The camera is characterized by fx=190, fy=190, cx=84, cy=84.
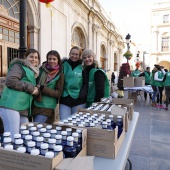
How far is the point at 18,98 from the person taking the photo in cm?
257

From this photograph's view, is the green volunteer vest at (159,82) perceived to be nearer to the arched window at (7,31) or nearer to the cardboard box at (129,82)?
the cardboard box at (129,82)

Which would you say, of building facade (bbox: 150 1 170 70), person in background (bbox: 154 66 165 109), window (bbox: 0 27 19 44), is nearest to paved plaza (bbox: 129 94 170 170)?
person in background (bbox: 154 66 165 109)

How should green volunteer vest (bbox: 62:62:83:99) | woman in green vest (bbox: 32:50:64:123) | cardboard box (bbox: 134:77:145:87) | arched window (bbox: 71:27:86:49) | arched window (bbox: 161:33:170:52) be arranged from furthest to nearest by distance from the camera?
arched window (bbox: 161:33:170:52), arched window (bbox: 71:27:86:49), cardboard box (bbox: 134:77:145:87), green volunteer vest (bbox: 62:62:83:99), woman in green vest (bbox: 32:50:64:123)

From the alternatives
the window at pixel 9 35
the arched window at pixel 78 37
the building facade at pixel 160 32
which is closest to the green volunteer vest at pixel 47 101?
the window at pixel 9 35

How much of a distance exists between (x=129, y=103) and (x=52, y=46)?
25.8ft

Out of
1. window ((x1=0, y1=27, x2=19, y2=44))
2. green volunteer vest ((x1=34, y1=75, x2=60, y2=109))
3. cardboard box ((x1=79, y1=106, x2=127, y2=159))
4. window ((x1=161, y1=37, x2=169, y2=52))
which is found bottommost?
cardboard box ((x1=79, y1=106, x2=127, y2=159))

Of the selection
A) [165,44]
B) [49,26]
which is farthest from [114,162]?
[165,44]

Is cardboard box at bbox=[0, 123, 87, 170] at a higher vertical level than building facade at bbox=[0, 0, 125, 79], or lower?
Result: lower

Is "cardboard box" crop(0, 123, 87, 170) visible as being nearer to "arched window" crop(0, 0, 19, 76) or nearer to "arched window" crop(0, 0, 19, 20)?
"arched window" crop(0, 0, 19, 76)

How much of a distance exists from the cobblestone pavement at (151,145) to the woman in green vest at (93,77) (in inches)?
59.3

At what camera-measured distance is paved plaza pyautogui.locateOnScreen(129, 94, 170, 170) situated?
140 inches

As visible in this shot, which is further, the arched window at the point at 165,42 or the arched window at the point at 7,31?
the arched window at the point at 165,42

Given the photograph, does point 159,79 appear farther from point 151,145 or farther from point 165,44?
point 165,44

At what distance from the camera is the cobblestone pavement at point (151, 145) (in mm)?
3562
